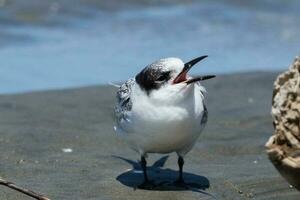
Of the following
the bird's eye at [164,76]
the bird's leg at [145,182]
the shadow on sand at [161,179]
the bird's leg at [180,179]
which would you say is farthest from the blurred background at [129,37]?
the bird's eye at [164,76]

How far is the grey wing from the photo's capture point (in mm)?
5884

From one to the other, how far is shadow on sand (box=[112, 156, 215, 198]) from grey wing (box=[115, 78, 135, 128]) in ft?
1.28

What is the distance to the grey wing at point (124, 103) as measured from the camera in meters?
5.88

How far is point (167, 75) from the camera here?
18.2 ft

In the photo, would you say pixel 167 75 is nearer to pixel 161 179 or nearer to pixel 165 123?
pixel 165 123

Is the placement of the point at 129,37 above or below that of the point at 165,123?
below

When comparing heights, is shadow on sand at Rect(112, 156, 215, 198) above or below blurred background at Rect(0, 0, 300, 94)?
above

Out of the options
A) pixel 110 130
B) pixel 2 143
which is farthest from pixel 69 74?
pixel 2 143

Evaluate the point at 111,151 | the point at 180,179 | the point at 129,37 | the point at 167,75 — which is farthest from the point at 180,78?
the point at 129,37

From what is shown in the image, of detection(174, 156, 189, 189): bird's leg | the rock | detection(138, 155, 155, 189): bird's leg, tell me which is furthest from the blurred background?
the rock

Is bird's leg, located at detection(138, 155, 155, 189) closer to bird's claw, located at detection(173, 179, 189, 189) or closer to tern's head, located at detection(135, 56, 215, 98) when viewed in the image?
bird's claw, located at detection(173, 179, 189, 189)

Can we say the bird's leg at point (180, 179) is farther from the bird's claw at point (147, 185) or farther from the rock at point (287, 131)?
the rock at point (287, 131)

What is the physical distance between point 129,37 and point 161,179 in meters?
6.16

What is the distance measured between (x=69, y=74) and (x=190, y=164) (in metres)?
3.68
